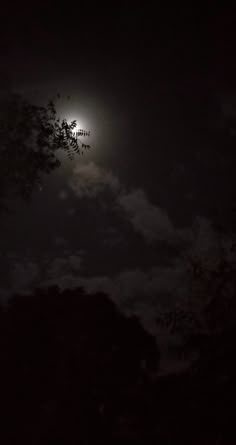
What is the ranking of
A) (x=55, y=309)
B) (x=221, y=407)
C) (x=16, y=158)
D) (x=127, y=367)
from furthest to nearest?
(x=55, y=309) → (x=127, y=367) → (x=16, y=158) → (x=221, y=407)

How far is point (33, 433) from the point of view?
89.1 feet

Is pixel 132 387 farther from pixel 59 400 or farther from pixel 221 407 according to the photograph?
pixel 221 407

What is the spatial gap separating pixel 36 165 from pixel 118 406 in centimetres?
1617

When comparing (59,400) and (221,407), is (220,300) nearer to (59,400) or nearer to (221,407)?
(221,407)

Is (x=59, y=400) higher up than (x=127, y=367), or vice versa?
(x=127, y=367)

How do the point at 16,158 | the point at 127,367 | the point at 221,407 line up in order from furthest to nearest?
1. the point at 127,367
2. the point at 16,158
3. the point at 221,407

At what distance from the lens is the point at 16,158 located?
663 inches

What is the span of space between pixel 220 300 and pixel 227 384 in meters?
3.37

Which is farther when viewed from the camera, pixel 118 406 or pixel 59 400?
pixel 59 400

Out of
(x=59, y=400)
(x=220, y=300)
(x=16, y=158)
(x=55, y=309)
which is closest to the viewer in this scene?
(x=220, y=300)

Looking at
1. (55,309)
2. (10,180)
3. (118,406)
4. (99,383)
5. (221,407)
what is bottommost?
(221,407)

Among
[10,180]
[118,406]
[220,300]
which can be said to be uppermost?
Result: [10,180]

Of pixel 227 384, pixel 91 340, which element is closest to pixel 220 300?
pixel 227 384

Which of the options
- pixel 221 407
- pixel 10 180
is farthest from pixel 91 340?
pixel 221 407
